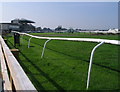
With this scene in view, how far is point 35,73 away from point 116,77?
1873mm

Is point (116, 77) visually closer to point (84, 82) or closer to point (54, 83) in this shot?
point (84, 82)

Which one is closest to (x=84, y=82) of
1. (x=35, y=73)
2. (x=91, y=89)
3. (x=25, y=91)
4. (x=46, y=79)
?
(x=91, y=89)

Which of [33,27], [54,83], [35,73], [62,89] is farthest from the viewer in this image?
[33,27]

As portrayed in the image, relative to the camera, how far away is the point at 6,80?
3.46 meters

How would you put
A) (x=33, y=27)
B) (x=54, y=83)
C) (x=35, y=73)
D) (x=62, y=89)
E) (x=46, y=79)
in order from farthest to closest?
(x=33, y=27) → (x=35, y=73) → (x=46, y=79) → (x=54, y=83) → (x=62, y=89)

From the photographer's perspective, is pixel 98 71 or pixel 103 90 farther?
pixel 98 71

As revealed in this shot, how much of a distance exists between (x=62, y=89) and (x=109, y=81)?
108 centimetres

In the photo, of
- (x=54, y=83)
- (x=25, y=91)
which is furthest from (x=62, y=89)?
(x=25, y=91)

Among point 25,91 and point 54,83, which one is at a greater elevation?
point 25,91

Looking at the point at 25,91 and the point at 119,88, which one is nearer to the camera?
the point at 25,91

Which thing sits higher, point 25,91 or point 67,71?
point 25,91

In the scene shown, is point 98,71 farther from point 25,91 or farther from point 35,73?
point 25,91

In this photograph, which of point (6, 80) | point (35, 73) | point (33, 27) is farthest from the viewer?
point (33, 27)

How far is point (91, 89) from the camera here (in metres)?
3.71
